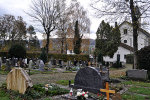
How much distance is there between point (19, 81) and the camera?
816 cm

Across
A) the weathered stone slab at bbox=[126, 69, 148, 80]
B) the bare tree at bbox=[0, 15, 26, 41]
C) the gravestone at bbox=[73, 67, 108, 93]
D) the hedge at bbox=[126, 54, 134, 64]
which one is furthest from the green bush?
the hedge at bbox=[126, 54, 134, 64]

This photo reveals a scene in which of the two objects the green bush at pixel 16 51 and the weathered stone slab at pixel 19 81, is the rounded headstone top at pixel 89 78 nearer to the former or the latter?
the weathered stone slab at pixel 19 81

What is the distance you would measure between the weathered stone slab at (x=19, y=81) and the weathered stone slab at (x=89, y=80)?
9.04 ft

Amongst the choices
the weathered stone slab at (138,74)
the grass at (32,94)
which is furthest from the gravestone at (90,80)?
the weathered stone slab at (138,74)

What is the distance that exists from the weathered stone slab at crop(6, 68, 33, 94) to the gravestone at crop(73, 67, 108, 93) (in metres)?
2.76

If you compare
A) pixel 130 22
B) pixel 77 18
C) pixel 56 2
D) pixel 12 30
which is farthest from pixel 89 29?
pixel 130 22

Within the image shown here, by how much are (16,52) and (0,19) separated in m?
17.9

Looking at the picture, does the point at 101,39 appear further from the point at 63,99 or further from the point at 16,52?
the point at 63,99

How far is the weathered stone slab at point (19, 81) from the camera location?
7836 millimetres

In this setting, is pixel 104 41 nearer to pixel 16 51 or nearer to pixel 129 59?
pixel 129 59

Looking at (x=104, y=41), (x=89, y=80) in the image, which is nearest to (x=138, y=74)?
(x=89, y=80)

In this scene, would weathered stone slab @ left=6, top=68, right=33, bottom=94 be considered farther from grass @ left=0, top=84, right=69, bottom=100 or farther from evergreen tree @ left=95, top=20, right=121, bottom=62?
evergreen tree @ left=95, top=20, right=121, bottom=62

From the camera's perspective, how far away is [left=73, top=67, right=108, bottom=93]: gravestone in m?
8.38

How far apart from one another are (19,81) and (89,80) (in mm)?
3583
